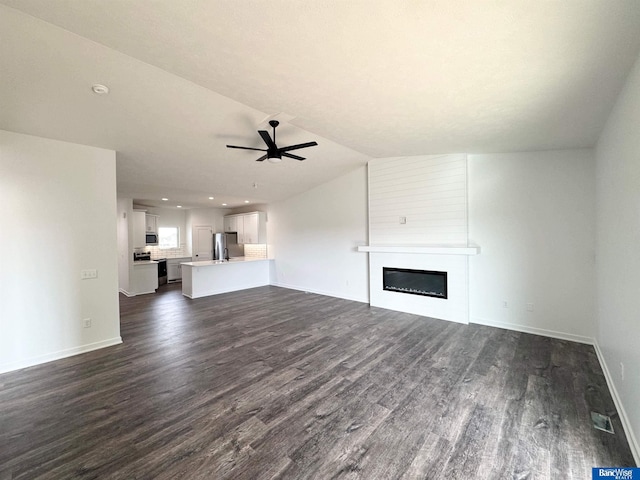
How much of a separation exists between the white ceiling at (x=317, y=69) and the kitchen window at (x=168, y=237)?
20.8 feet

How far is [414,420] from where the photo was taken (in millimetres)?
2100

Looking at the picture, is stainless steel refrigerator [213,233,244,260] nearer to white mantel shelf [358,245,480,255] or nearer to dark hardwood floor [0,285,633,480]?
white mantel shelf [358,245,480,255]

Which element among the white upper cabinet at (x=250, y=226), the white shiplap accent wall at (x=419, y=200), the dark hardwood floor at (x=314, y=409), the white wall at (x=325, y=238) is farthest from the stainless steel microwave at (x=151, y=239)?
the white shiplap accent wall at (x=419, y=200)

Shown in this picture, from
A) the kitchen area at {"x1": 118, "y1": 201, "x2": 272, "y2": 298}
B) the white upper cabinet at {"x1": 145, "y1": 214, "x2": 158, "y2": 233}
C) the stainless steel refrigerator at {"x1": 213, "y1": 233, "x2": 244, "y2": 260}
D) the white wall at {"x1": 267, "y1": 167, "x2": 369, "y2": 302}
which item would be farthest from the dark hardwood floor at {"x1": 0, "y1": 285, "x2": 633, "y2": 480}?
the white upper cabinet at {"x1": 145, "y1": 214, "x2": 158, "y2": 233}

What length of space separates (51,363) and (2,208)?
6.28ft

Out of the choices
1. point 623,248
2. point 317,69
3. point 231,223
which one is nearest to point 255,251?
point 231,223

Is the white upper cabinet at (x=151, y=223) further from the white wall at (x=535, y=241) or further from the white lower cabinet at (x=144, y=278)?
the white wall at (x=535, y=241)

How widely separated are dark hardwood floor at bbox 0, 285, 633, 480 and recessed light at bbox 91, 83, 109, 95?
115 inches

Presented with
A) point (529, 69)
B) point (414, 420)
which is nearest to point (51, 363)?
point (414, 420)

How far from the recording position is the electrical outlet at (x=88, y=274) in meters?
3.47

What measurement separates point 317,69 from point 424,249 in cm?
355

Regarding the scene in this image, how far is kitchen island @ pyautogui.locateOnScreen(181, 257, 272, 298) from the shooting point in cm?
646

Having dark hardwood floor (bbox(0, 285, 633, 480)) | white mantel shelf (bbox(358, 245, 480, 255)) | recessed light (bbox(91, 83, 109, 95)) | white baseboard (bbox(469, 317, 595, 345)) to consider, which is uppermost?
recessed light (bbox(91, 83, 109, 95))

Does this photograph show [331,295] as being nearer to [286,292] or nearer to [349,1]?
[286,292]
